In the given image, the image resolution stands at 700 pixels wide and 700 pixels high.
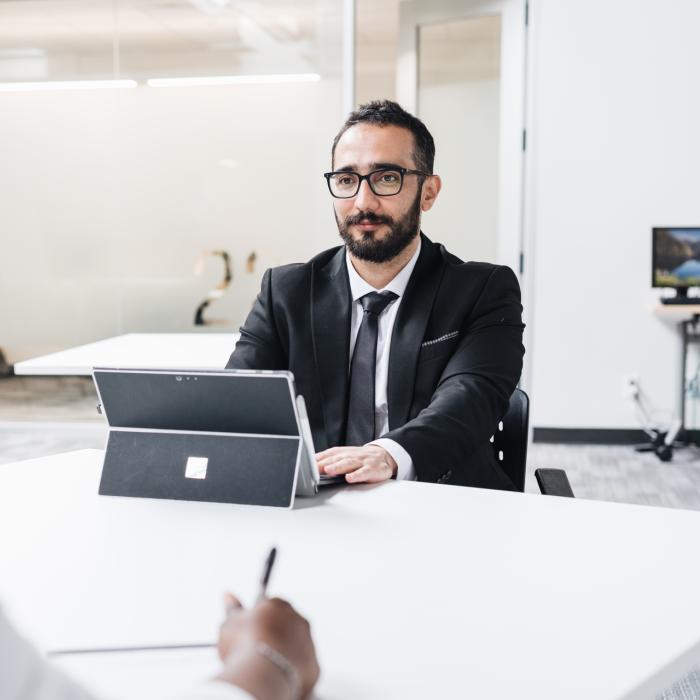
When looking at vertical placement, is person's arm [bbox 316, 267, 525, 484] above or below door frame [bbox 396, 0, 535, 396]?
below

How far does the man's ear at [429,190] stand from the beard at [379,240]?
7 centimetres

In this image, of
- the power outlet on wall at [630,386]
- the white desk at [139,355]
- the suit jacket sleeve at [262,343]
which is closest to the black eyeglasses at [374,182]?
the suit jacket sleeve at [262,343]

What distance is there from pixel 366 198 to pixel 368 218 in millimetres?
44

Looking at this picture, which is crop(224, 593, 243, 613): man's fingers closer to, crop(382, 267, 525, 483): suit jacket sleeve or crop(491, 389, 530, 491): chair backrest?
crop(382, 267, 525, 483): suit jacket sleeve

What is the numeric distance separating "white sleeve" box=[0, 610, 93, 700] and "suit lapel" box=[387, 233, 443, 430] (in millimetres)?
1238

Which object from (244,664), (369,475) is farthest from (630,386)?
(244,664)

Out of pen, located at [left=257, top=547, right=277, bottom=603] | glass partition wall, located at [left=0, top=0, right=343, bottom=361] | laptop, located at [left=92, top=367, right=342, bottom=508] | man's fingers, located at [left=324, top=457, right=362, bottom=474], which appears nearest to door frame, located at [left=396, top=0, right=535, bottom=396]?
glass partition wall, located at [left=0, top=0, right=343, bottom=361]

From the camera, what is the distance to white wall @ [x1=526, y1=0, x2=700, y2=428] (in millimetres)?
4691

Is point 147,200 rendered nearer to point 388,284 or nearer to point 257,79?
point 257,79

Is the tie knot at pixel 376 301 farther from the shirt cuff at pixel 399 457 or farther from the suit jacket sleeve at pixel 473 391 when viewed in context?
the shirt cuff at pixel 399 457

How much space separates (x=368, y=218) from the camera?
5.96ft

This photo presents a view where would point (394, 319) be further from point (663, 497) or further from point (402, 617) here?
point (663, 497)

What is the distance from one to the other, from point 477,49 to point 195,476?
396cm

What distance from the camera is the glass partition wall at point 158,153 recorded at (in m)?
4.81
